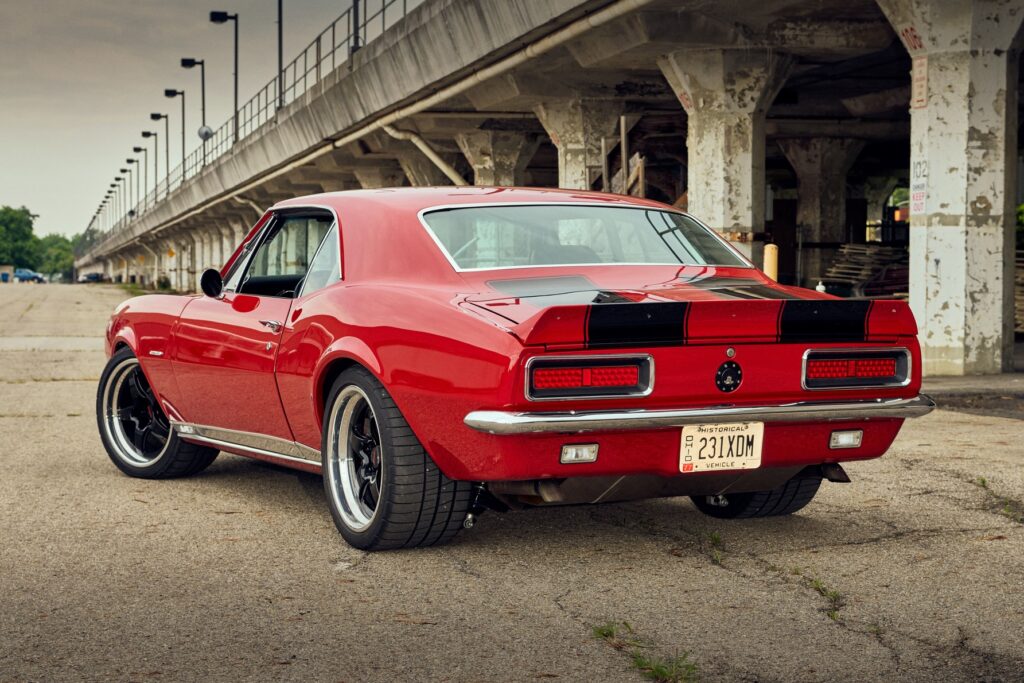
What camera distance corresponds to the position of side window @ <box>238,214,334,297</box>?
6.21 meters

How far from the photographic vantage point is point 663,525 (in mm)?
5828

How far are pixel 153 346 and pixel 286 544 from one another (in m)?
1.93

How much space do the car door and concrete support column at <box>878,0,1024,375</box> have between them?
8057 millimetres

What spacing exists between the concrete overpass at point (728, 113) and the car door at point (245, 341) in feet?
27.1

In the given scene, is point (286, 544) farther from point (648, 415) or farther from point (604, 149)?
point (604, 149)

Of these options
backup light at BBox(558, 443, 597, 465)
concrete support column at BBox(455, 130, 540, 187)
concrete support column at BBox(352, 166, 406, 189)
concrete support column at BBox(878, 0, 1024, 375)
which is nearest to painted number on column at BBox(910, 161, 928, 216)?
concrete support column at BBox(878, 0, 1024, 375)

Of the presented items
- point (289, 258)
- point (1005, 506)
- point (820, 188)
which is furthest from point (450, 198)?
point (820, 188)

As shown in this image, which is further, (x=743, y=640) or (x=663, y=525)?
(x=663, y=525)

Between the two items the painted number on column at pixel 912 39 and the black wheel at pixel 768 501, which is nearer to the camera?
the black wheel at pixel 768 501

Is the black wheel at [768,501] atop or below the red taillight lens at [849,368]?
below

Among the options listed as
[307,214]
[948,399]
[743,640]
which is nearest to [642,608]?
[743,640]

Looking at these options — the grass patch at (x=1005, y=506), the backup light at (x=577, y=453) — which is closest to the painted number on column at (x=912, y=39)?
the grass patch at (x=1005, y=506)

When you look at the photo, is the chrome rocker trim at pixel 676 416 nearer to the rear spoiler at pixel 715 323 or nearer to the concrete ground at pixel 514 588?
the rear spoiler at pixel 715 323

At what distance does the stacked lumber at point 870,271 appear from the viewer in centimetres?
2564
